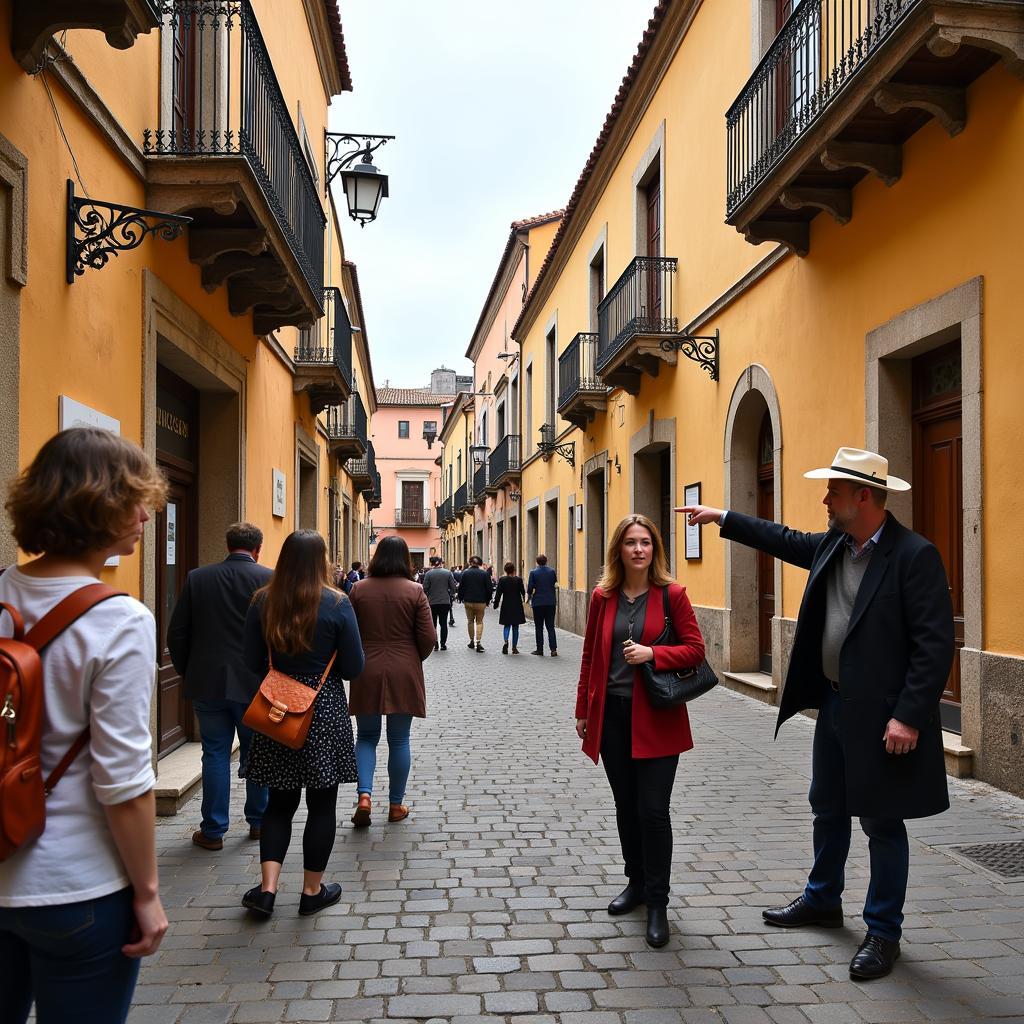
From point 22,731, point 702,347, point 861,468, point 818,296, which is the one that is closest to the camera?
point 22,731

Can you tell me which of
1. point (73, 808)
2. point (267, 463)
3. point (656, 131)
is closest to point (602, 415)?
point (656, 131)

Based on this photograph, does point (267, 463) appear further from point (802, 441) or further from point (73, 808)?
point (73, 808)

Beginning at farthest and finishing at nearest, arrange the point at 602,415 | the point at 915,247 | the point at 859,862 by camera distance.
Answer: the point at 602,415 → the point at 915,247 → the point at 859,862

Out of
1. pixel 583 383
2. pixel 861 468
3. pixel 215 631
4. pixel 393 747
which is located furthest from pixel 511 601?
pixel 861 468

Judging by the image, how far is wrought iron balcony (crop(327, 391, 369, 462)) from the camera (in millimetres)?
17469

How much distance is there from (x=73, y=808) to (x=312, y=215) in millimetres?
8619

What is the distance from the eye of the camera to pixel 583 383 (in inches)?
696

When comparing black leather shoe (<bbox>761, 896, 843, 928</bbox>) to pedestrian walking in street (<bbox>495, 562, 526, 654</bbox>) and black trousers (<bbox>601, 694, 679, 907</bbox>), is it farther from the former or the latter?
pedestrian walking in street (<bbox>495, 562, 526, 654</bbox>)

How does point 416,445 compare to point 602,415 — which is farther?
point 416,445

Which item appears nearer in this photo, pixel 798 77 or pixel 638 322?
pixel 798 77

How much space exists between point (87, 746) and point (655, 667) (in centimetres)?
252

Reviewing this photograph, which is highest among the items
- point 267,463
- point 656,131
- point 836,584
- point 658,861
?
point 656,131

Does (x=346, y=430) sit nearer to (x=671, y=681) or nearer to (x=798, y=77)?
(x=798, y=77)

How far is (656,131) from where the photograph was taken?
45.2 feet
